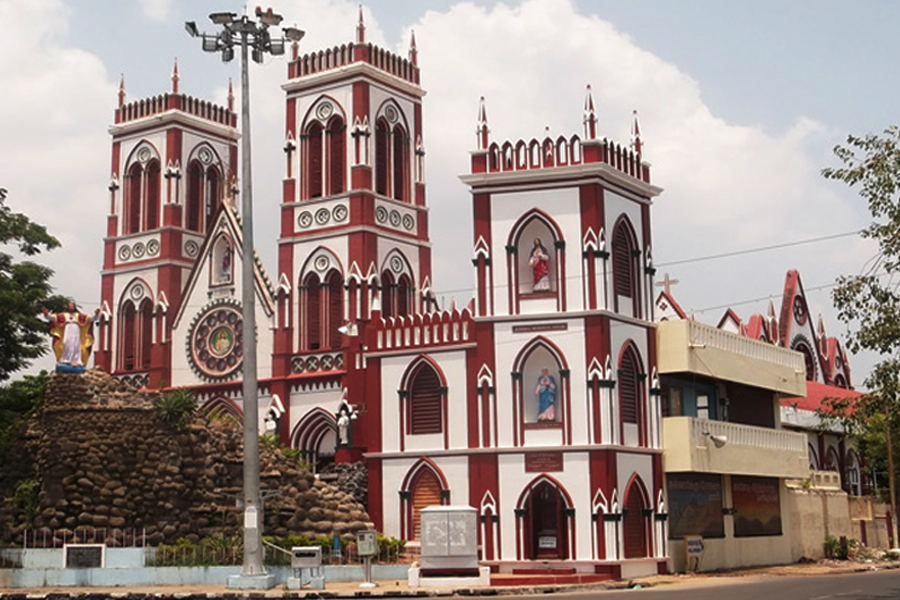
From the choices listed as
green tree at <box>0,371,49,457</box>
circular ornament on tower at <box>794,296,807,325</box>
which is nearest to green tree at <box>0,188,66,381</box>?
green tree at <box>0,371,49,457</box>

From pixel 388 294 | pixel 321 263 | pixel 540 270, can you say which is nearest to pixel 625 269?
pixel 540 270

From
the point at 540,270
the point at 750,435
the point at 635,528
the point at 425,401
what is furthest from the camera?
the point at 750,435

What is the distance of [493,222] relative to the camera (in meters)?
39.7

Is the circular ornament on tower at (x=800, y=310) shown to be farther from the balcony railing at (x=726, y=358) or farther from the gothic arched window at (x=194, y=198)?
the gothic arched window at (x=194, y=198)

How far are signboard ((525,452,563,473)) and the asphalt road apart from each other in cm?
499

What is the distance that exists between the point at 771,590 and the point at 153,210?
3885 centimetres

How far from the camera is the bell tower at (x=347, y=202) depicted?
5228 centimetres

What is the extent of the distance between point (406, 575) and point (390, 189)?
22851mm

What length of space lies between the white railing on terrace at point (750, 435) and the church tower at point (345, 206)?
14.9 m

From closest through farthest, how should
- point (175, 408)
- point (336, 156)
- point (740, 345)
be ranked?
point (175, 408) → point (740, 345) → point (336, 156)

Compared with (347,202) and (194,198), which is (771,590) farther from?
(194,198)

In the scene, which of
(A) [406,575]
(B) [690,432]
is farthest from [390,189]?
(A) [406,575]

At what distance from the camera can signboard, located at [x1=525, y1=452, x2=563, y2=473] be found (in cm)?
3797

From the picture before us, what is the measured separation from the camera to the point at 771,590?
29812 mm
